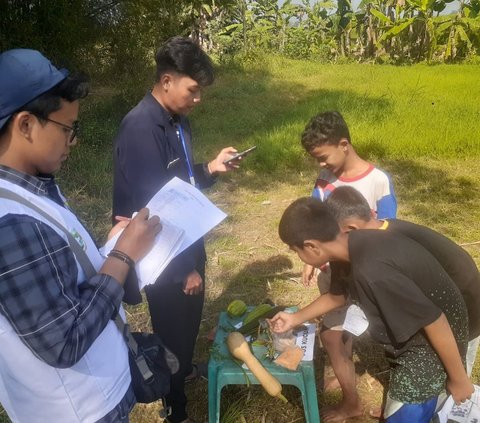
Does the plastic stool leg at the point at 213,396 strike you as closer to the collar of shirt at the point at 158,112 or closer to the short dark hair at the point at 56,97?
the collar of shirt at the point at 158,112

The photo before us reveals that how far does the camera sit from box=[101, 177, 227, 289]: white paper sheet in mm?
1361

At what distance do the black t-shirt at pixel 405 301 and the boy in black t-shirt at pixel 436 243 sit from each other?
12 centimetres

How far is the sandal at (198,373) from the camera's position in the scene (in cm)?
261

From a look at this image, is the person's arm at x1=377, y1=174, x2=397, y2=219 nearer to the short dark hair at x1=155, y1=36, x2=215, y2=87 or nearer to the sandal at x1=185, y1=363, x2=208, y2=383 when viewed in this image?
the short dark hair at x1=155, y1=36, x2=215, y2=87

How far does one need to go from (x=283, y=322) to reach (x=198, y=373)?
2.98ft

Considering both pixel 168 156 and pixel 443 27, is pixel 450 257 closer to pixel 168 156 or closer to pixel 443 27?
pixel 168 156

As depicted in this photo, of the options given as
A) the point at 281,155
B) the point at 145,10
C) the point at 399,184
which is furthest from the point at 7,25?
the point at 399,184

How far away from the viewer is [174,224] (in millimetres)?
1518

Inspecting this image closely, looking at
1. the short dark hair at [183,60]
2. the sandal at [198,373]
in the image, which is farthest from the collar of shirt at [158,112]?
the sandal at [198,373]

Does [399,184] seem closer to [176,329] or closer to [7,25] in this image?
[176,329]

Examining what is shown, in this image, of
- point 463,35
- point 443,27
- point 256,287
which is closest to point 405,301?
point 256,287

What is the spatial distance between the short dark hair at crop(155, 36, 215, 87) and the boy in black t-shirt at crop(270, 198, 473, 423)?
0.74 m

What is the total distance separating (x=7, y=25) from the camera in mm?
5816

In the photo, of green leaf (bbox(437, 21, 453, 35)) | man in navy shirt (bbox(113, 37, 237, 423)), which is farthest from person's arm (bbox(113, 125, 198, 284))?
green leaf (bbox(437, 21, 453, 35))
